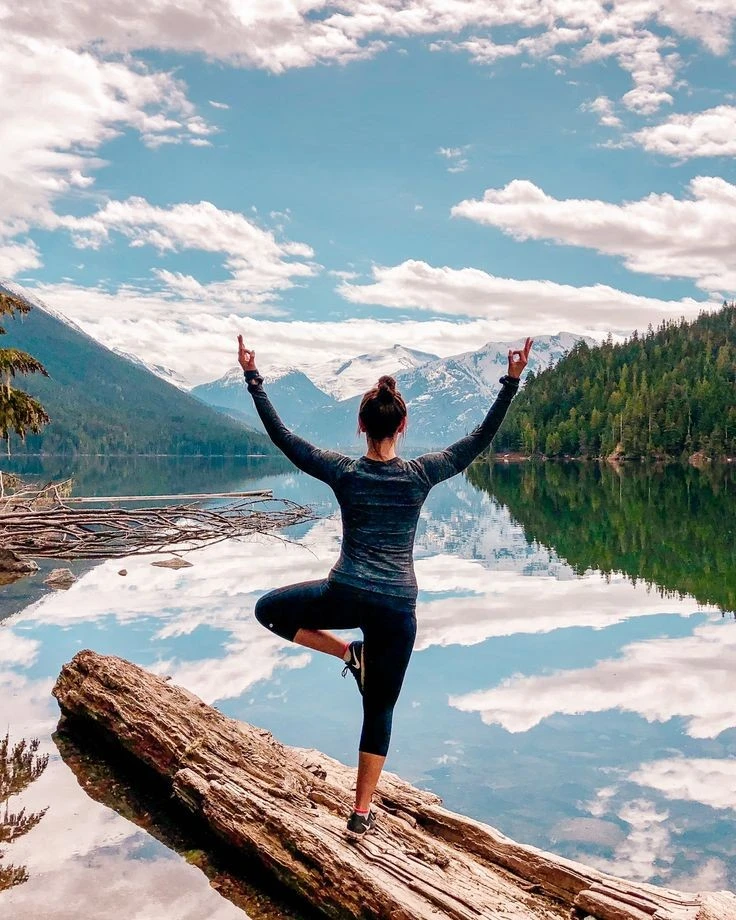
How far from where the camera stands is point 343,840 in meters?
6.63

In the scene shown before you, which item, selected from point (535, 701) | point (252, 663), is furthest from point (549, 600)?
point (252, 663)

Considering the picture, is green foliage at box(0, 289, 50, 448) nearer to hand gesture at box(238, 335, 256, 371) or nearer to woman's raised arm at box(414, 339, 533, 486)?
hand gesture at box(238, 335, 256, 371)

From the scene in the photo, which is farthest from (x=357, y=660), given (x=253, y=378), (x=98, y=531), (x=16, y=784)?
(x=98, y=531)

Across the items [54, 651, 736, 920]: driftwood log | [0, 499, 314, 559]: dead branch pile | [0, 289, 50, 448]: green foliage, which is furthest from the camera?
[0, 289, 50, 448]: green foliage

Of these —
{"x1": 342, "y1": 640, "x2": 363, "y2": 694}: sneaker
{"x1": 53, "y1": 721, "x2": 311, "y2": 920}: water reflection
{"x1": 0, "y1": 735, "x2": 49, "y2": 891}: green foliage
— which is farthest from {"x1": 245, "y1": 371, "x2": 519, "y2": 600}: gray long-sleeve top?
{"x1": 0, "y1": 735, "x2": 49, "y2": 891}: green foliage

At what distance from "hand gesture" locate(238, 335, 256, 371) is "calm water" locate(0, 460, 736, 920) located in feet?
14.3

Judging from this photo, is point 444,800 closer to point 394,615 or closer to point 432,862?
point 432,862

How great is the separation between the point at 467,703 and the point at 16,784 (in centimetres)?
727

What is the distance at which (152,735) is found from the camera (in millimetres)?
8781

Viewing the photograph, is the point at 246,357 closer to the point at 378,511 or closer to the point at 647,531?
the point at 378,511

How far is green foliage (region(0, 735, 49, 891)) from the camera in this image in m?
7.00

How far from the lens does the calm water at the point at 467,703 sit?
25.2ft

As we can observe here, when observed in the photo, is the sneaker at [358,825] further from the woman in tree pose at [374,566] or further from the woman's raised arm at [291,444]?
the woman's raised arm at [291,444]

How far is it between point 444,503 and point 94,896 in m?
63.2
